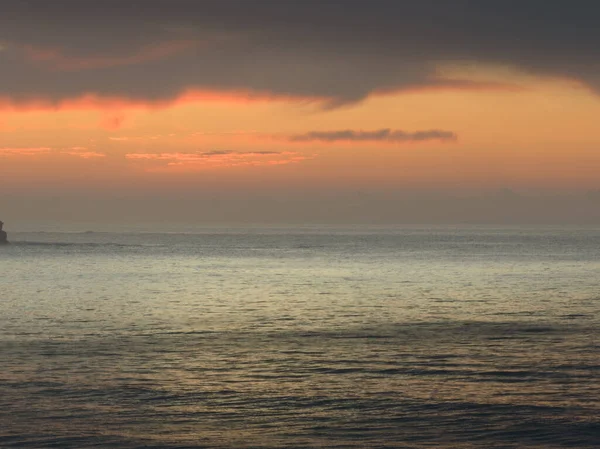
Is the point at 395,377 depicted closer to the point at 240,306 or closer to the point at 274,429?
the point at 274,429

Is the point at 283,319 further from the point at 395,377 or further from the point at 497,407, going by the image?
the point at 497,407

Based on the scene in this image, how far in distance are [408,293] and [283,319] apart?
83.6ft

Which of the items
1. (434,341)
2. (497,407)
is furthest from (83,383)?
(434,341)

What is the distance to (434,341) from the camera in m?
44.0

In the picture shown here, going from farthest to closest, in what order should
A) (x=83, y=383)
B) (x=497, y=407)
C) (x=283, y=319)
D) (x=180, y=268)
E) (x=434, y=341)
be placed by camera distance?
1. (x=180, y=268)
2. (x=283, y=319)
3. (x=434, y=341)
4. (x=83, y=383)
5. (x=497, y=407)

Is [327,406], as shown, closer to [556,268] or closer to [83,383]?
[83,383]

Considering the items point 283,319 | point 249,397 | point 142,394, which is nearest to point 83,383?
point 142,394

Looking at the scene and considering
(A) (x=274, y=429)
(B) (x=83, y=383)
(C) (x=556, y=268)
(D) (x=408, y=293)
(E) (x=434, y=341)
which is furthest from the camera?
(C) (x=556, y=268)

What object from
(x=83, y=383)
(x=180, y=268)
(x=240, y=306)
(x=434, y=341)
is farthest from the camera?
(x=180, y=268)

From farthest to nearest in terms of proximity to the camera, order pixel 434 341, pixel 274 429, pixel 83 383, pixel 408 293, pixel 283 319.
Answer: pixel 408 293, pixel 283 319, pixel 434 341, pixel 83 383, pixel 274 429

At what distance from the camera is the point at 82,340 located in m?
44.7

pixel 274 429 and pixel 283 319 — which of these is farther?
pixel 283 319

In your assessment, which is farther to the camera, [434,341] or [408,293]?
[408,293]

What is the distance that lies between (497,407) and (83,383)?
47.6ft
